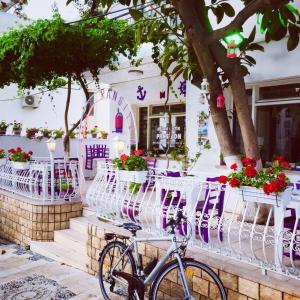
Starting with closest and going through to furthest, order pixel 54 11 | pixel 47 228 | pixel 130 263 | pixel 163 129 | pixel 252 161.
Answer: pixel 252 161
pixel 130 263
pixel 47 228
pixel 54 11
pixel 163 129

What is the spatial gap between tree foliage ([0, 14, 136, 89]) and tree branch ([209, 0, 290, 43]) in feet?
13.7

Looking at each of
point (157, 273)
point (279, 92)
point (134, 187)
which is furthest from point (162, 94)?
point (157, 273)

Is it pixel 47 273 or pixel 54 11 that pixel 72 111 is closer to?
pixel 54 11

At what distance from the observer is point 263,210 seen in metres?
5.31

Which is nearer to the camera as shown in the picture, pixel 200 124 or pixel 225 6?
pixel 225 6

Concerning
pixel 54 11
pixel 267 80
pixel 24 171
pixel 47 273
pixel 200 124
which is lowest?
pixel 47 273

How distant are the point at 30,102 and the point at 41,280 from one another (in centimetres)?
1171

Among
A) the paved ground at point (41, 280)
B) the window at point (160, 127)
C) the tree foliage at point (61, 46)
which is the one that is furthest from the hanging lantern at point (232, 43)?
the window at point (160, 127)

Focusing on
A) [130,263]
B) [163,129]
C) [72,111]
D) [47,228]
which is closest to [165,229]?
[130,263]

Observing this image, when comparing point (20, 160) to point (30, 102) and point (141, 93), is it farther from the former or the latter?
point (30, 102)

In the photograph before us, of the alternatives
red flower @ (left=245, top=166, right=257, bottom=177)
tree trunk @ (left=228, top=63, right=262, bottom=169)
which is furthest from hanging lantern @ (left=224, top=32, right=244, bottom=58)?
red flower @ (left=245, top=166, right=257, bottom=177)

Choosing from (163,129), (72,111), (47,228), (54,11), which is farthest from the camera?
(72,111)

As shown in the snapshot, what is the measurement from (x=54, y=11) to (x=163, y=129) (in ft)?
13.5

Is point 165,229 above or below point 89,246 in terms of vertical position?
above
